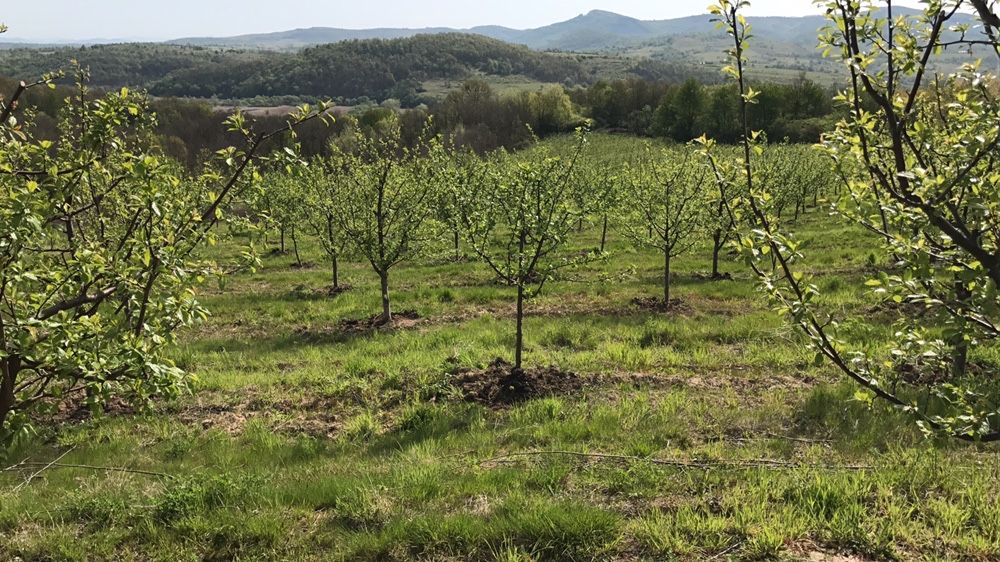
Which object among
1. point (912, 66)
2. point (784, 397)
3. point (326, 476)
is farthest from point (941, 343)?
point (326, 476)

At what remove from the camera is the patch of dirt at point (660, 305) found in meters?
15.1

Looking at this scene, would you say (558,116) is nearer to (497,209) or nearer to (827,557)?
(497,209)

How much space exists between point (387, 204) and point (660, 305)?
8421 mm

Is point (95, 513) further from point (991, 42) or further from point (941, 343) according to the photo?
point (991, 42)

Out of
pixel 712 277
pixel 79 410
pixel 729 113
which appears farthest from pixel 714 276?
pixel 729 113

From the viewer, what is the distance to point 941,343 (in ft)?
12.3

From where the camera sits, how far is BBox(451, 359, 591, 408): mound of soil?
9516mm

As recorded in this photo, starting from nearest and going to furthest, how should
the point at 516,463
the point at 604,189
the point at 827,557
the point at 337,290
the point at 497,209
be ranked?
1. the point at 827,557
2. the point at 516,463
3. the point at 497,209
4. the point at 337,290
5. the point at 604,189

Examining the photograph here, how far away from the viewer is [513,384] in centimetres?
978

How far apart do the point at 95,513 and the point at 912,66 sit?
27.7 ft

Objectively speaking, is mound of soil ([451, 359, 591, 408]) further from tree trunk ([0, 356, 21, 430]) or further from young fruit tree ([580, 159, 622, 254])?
young fruit tree ([580, 159, 622, 254])

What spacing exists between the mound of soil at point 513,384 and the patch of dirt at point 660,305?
570 centimetres

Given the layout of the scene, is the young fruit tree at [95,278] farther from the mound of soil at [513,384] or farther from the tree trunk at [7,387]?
the mound of soil at [513,384]

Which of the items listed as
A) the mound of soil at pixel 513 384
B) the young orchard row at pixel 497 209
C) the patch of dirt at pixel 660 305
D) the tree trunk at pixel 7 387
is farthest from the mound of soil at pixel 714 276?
the tree trunk at pixel 7 387
